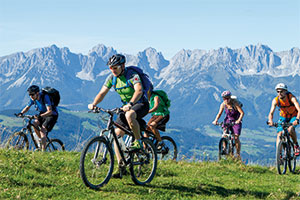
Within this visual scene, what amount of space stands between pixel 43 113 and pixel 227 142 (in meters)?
7.76

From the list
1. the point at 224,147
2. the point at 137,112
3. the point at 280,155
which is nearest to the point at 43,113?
the point at 137,112

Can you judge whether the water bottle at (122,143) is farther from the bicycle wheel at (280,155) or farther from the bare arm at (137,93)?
the bicycle wheel at (280,155)

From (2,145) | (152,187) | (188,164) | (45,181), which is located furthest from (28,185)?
(188,164)

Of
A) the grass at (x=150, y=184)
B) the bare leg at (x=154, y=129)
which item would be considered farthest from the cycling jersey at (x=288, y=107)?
the bare leg at (x=154, y=129)

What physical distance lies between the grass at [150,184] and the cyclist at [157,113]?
1908 millimetres

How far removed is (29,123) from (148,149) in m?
6.93

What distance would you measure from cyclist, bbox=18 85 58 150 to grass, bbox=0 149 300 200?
233 centimetres

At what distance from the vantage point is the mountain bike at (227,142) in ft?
49.8

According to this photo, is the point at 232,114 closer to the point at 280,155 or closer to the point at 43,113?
the point at 280,155

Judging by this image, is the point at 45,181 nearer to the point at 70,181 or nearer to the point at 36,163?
the point at 70,181

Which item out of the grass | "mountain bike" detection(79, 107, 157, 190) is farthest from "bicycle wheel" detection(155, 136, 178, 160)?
"mountain bike" detection(79, 107, 157, 190)

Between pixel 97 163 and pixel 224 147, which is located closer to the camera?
pixel 97 163

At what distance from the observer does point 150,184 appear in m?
8.97

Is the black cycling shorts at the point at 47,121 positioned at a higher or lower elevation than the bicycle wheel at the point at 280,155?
higher
